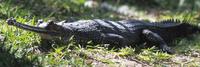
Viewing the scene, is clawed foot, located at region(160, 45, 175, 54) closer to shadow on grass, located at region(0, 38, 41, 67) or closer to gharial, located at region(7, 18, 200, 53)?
gharial, located at region(7, 18, 200, 53)

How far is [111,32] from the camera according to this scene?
7.06 m

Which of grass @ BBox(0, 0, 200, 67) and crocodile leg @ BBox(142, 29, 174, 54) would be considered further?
crocodile leg @ BBox(142, 29, 174, 54)

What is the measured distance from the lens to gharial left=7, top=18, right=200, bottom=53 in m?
6.40

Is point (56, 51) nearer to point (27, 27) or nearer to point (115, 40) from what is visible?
point (27, 27)

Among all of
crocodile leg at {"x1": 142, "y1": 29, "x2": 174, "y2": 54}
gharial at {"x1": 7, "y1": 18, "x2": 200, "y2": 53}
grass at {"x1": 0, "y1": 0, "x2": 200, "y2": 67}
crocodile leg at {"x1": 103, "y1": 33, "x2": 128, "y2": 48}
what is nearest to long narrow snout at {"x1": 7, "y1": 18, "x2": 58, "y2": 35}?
gharial at {"x1": 7, "y1": 18, "x2": 200, "y2": 53}

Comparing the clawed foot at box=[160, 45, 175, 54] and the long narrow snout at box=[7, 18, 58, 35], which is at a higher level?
the long narrow snout at box=[7, 18, 58, 35]

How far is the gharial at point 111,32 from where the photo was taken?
640 cm

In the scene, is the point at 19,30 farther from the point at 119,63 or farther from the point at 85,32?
the point at 119,63

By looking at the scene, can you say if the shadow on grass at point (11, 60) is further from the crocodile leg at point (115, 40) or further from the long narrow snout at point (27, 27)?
the crocodile leg at point (115, 40)

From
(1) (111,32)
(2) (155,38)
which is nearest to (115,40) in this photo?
(1) (111,32)

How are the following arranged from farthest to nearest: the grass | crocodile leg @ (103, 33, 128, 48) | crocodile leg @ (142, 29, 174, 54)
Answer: crocodile leg @ (142, 29, 174, 54)
crocodile leg @ (103, 33, 128, 48)
the grass

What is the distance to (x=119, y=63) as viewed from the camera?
621 centimetres

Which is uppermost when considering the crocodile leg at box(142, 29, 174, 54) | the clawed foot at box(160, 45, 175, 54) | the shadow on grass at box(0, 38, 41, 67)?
the shadow on grass at box(0, 38, 41, 67)

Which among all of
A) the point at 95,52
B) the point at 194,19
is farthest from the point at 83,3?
the point at 95,52
